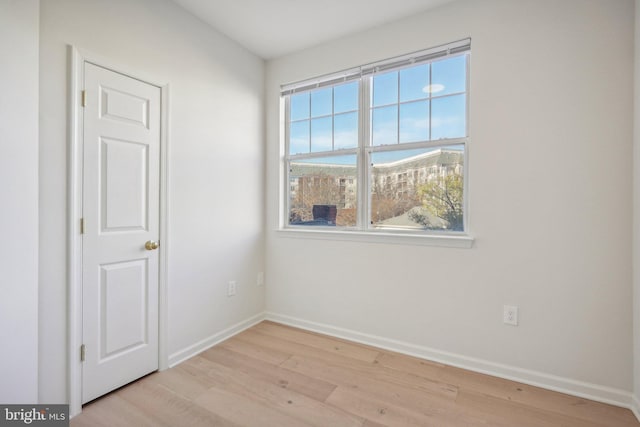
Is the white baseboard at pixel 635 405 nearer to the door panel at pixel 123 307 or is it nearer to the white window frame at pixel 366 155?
the white window frame at pixel 366 155

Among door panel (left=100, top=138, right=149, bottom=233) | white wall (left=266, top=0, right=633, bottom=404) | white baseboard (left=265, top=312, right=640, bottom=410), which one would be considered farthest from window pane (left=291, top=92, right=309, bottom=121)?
white baseboard (left=265, top=312, right=640, bottom=410)

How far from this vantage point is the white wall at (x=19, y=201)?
1.43m

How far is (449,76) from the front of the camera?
7.77 ft

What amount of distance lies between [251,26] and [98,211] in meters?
1.88

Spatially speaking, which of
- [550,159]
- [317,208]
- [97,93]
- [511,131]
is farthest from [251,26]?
[550,159]

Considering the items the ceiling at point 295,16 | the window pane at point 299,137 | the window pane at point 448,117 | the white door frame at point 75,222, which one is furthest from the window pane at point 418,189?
the white door frame at point 75,222

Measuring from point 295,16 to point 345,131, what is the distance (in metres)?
1.00

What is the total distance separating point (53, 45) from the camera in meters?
1.64

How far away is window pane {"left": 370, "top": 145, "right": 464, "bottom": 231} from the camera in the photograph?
236 cm

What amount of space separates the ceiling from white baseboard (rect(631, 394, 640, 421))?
9.19 feet

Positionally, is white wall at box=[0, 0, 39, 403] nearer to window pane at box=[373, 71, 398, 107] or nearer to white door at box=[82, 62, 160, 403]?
white door at box=[82, 62, 160, 403]

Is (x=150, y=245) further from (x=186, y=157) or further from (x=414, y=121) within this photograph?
(x=414, y=121)

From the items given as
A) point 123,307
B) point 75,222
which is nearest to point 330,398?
point 123,307

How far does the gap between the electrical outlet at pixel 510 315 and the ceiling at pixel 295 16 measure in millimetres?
2248
